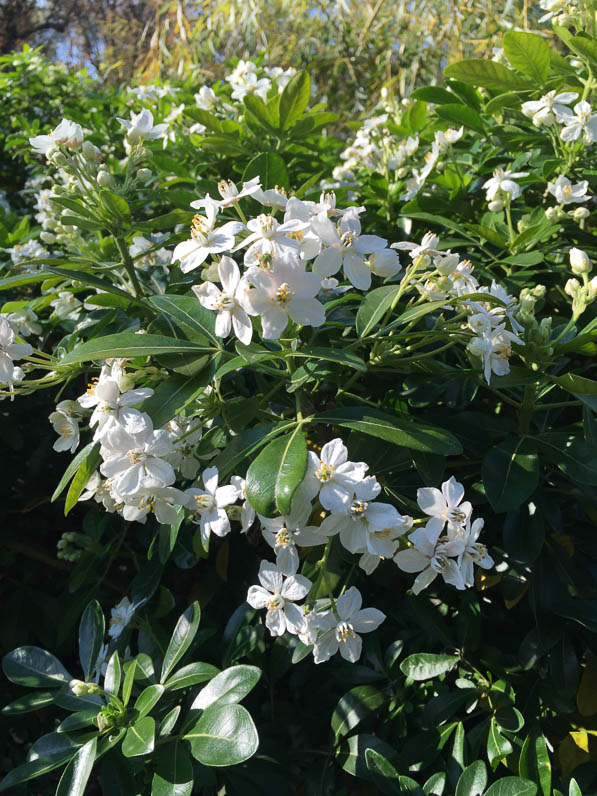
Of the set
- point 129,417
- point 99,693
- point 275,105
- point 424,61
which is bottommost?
point 424,61

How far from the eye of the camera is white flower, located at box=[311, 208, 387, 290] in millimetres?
1000

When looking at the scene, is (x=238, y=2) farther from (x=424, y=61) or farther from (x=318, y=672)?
(x=318, y=672)

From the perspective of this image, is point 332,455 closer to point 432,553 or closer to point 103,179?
point 432,553

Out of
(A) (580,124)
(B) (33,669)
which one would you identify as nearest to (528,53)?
(A) (580,124)

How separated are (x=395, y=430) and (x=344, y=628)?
0.36 metres

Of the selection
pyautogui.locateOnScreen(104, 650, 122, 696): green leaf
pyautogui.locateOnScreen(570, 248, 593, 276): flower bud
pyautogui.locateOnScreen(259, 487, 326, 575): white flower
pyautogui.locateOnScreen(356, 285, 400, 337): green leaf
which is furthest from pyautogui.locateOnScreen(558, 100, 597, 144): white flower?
pyautogui.locateOnScreen(104, 650, 122, 696): green leaf

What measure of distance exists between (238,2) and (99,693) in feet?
26.1

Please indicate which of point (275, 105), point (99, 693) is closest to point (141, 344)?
point (99, 693)

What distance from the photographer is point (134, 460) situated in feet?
3.06

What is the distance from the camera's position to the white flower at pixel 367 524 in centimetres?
92

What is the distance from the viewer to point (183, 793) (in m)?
1.09

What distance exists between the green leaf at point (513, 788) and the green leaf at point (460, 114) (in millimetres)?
1417

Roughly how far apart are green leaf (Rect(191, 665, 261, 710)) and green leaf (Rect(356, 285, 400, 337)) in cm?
62

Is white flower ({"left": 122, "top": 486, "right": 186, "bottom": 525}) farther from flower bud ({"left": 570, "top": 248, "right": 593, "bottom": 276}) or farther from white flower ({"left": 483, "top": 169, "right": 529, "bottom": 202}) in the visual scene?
white flower ({"left": 483, "top": 169, "right": 529, "bottom": 202})
